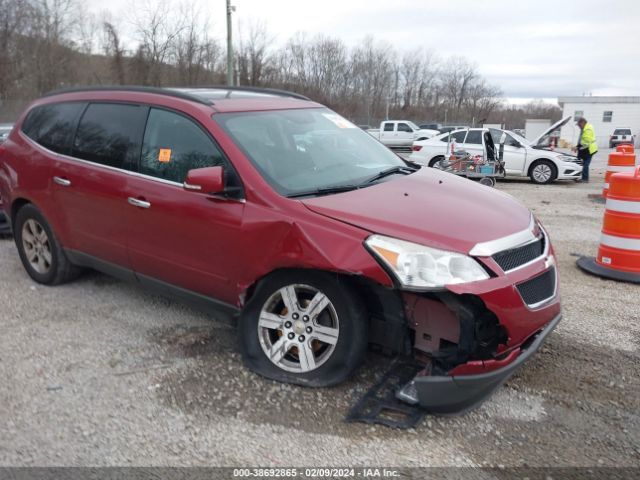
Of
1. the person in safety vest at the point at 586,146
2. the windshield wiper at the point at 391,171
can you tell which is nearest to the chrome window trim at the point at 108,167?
the windshield wiper at the point at 391,171

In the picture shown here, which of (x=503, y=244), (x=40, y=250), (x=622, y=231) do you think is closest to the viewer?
(x=503, y=244)

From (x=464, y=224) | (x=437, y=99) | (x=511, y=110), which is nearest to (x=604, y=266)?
(x=464, y=224)

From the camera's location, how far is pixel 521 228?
10.6 feet

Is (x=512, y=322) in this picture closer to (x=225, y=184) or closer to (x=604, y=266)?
(x=225, y=184)

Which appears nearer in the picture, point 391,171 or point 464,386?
point 464,386

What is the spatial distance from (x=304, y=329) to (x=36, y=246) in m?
3.29

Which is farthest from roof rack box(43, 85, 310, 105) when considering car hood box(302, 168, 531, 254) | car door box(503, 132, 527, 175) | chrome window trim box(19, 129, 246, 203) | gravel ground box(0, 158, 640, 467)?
car door box(503, 132, 527, 175)

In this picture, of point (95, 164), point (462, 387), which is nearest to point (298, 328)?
point (462, 387)

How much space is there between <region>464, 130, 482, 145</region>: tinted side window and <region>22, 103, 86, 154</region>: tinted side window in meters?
12.4

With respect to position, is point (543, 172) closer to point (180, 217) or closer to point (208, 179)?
point (180, 217)

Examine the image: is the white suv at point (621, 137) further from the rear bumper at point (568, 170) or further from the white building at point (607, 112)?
the rear bumper at point (568, 170)

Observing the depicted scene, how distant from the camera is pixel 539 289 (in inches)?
121

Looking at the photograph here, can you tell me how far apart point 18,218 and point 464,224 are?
434cm

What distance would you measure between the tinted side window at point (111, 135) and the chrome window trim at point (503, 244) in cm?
258
